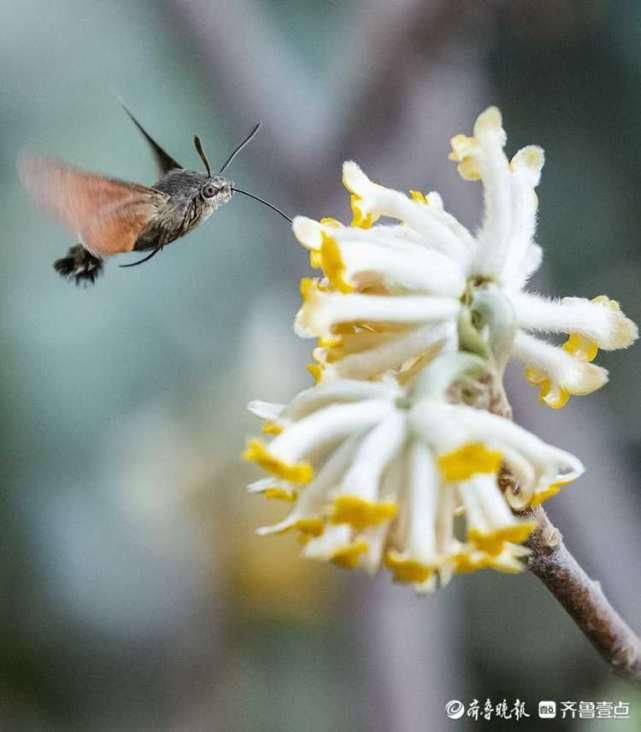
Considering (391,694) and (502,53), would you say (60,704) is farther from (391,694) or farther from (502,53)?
(502,53)

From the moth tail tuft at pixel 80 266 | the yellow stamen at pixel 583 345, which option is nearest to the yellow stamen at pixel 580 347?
the yellow stamen at pixel 583 345

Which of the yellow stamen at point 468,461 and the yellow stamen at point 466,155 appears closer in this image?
the yellow stamen at point 468,461

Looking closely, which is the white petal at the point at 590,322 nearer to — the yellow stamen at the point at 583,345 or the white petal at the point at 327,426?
the yellow stamen at the point at 583,345

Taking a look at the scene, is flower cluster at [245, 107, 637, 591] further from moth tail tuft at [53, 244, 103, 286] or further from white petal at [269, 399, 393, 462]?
moth tail tuft at [53, 244, 103, 286]

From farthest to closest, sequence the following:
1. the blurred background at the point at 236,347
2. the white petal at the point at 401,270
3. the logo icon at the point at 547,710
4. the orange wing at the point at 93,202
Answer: the blurred background at the point at 236,347, the logo icon at the point at 547,710, the orange wing at the point at 93,202, the white petal at the point at 401,270

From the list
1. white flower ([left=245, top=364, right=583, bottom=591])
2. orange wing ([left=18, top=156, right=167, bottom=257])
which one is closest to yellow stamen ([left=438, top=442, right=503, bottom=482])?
white flower ([left=245, top=364, right=583, bottom=591])

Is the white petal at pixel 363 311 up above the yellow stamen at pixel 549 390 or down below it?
below
